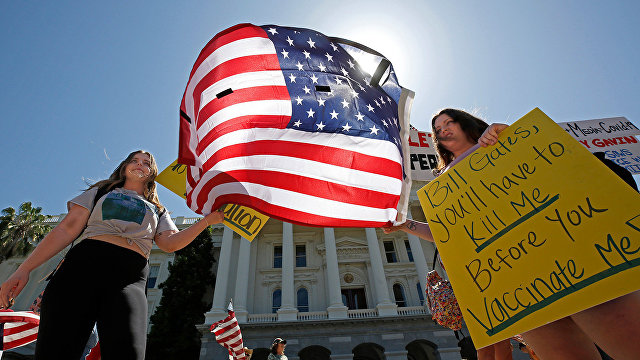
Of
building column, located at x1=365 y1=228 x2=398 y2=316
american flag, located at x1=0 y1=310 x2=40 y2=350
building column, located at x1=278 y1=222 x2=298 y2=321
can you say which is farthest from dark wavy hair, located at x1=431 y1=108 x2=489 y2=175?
building column, located at x1=365 y1=228 x2=398 y2=316

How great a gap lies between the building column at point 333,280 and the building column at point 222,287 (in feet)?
23.8

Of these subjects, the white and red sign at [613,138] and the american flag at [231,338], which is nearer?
the white and red sign at [613,138]


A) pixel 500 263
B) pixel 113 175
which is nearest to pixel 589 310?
pixel 500 263

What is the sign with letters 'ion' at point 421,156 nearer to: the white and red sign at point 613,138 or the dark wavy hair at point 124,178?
the white and red sign at point 613,138

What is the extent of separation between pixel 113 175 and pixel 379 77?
9.19ft

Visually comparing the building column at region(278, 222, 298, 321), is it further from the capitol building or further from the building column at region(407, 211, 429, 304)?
the building column at region(407, 211, 429, 304)

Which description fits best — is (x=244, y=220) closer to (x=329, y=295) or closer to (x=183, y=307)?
(x=329, y=295)

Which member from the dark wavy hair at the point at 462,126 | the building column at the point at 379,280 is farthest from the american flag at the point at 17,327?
the building column at the point at 379,280

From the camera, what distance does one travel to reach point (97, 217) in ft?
7.43

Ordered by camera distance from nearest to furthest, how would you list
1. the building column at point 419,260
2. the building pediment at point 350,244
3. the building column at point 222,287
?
Result: the building column at point 222,287 → the building column at point 419,260 → the building pediment at point 350,244

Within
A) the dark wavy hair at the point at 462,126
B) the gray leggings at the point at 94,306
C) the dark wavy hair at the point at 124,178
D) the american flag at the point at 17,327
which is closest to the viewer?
the gray leggings at the point at 94,306

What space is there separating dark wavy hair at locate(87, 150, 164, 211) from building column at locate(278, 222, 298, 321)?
2025 cm

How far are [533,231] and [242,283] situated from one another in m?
23.8

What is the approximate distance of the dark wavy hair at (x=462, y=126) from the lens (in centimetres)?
243
